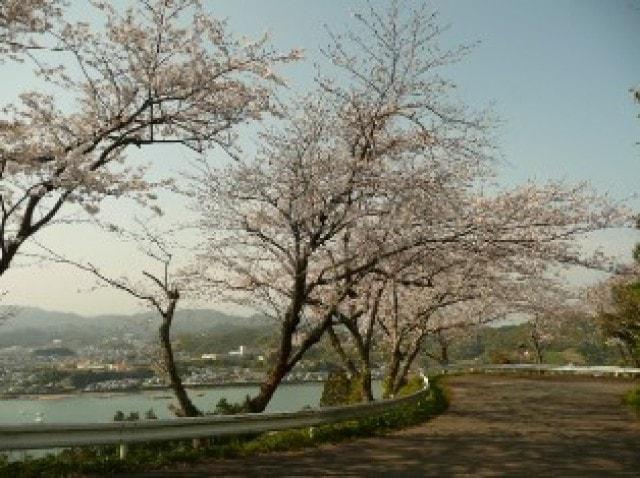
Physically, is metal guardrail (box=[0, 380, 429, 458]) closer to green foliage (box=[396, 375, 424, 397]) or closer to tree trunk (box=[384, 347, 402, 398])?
tree trunk (box=[384, 347, 402, 398])

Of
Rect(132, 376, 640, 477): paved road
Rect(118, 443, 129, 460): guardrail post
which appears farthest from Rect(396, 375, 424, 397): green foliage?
Rect(118, 443, 129, 460): guardrail post

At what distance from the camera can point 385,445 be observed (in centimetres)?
1335

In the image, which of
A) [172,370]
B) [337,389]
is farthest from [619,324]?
[172,370]

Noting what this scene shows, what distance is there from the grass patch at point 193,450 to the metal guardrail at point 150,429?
0.82 feet

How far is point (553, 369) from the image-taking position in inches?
1699

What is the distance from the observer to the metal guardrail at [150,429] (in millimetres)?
8430

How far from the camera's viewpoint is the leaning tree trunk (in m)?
14.9

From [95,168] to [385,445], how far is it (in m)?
7.82

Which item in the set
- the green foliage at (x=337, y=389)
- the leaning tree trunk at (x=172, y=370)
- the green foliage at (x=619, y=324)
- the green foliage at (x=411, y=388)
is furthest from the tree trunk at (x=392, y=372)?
the green foliage at (x=619, y=324)

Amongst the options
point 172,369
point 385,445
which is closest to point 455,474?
point 385,445

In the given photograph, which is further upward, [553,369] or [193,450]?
[553,369]

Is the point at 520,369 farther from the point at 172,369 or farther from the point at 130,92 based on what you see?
the point at 130,92

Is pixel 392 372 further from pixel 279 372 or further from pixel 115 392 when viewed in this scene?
pixel 115 392

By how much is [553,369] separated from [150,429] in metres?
37.8
